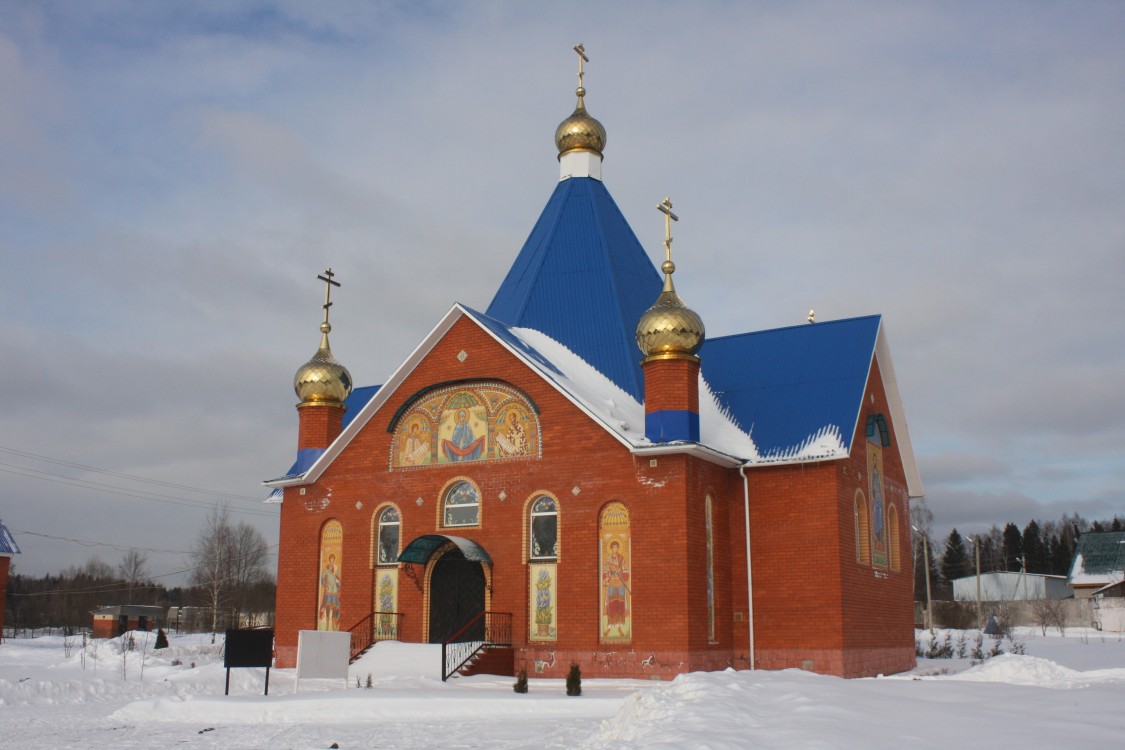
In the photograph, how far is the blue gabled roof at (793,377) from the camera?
703 inches

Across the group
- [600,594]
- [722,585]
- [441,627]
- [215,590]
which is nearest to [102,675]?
[441,627]

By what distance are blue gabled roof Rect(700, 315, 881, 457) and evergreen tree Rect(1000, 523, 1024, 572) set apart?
2476 inches

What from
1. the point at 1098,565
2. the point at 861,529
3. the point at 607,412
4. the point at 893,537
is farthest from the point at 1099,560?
the point at 607,412

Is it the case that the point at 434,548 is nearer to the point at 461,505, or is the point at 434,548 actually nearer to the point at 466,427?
the point at 461,505

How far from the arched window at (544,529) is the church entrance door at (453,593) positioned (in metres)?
1.08

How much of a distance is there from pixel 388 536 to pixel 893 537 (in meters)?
9.29

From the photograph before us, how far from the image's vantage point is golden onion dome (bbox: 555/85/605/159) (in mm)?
23000

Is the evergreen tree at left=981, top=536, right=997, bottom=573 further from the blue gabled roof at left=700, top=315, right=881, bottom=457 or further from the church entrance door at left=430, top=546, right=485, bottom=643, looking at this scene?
the church entrance door at left=430, top=546, right=485, bottom=643

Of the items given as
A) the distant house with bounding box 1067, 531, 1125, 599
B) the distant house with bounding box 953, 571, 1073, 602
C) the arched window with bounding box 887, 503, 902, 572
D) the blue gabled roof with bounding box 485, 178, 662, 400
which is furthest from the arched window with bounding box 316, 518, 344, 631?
the distant house with bounding box 953, 571, 1073, 602

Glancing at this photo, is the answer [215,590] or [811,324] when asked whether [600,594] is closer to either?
[811,324]

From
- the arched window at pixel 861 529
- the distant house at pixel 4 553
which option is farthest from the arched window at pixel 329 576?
the distant house at pixel 4 553

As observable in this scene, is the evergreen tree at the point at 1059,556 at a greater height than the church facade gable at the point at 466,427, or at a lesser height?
lesser

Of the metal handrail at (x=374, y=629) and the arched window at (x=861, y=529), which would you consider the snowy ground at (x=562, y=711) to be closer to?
the metal handrail at (x=374, y=629)

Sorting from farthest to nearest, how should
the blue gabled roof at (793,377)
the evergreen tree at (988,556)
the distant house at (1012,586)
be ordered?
the evergreen tree at (988,556) < the distant house at (1012,586) < the blue gabled roof at (793,377)
